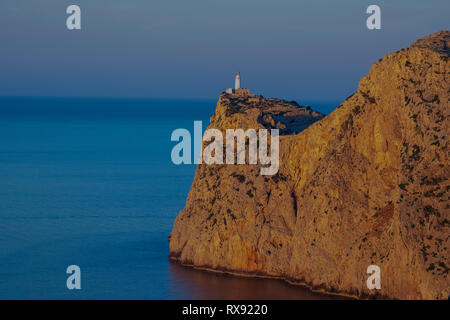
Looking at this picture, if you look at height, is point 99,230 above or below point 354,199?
below

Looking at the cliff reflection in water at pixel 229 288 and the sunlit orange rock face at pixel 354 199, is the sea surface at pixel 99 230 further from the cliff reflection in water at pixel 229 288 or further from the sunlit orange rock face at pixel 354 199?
the sunlit orange rock face at pixel 354 199

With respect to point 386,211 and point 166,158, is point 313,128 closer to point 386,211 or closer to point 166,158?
point 386,211

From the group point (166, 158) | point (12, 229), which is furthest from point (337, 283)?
point (166, 158)

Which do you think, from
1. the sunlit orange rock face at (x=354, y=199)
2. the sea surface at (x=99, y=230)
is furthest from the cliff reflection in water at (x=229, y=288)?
the sunlit orange rock face at (x=354, y=199)

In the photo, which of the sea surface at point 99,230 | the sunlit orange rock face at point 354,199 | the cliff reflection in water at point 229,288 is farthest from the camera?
the sea surface at point 99,230

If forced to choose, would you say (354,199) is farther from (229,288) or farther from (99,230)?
(99,230)

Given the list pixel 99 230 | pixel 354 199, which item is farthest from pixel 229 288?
pixel 99 230
